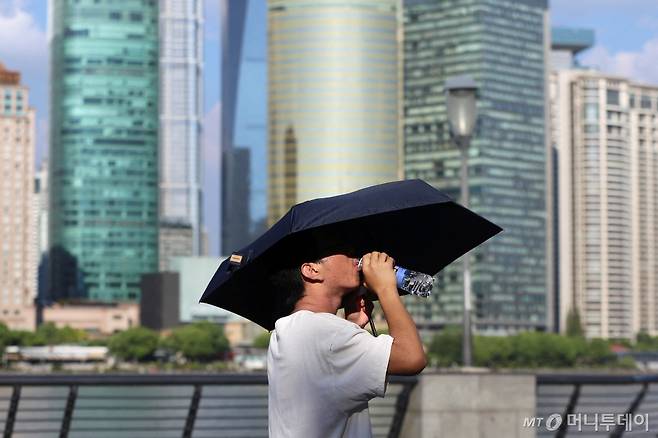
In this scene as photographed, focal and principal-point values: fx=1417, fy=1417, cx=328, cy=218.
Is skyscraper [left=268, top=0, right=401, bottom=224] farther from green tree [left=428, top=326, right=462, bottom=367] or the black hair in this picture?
the black hair

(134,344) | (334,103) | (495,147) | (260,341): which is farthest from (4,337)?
(495,147)

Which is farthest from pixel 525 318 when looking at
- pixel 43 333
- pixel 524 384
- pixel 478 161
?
pixel 524 384

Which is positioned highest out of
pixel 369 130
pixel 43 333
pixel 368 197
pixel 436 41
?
pixel 436 41

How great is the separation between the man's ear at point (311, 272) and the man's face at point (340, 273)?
25 millimetres

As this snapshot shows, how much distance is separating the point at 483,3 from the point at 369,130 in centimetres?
2309

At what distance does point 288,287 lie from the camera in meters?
4.73

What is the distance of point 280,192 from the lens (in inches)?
7707

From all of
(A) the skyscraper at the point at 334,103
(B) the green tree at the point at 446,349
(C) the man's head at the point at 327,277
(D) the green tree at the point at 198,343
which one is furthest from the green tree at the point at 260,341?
(C) the man's head at the point at 327,277

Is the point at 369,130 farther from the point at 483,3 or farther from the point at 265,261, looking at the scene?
the point at 265,261

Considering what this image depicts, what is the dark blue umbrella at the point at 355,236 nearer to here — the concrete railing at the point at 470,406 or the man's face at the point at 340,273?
the man's face at the point at 340,273

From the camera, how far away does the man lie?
435cm

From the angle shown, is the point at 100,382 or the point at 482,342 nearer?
the point at 100,382

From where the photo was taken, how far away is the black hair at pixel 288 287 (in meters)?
4.69

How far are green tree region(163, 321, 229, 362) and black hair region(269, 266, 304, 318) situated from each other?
580 ft
